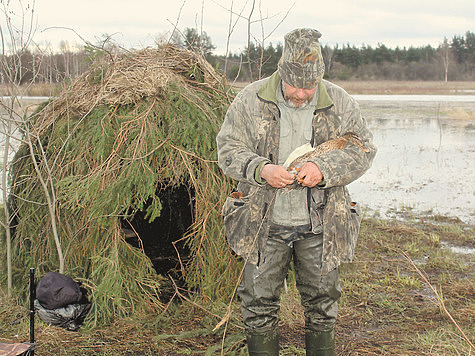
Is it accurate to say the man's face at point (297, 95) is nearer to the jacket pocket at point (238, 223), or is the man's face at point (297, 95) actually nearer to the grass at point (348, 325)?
the jacket pocket at point (238, 223)

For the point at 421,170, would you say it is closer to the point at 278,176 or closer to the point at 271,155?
the point at 271,155

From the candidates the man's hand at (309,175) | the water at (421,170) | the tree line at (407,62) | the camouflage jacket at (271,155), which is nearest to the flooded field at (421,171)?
the water at (421,170)

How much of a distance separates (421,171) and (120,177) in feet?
30.0

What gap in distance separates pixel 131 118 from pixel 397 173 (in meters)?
8.47

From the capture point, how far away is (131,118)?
13.8ft

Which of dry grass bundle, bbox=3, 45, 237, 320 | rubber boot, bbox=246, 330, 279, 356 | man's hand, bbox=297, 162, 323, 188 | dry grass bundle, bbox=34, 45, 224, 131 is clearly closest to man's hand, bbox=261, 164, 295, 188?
man's hand, bbox=297, 162, 323, 188

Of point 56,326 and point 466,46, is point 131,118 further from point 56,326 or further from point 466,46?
point 466,46

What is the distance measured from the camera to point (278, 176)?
2564mm

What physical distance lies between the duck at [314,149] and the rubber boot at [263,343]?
0.93m

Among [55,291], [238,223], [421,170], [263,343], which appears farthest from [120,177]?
[421,170]

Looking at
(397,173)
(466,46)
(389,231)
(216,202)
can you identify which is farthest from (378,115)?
(466,46)

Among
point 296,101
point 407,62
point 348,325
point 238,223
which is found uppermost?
point 407,62

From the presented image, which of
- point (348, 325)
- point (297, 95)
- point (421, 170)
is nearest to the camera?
point (297, 95)

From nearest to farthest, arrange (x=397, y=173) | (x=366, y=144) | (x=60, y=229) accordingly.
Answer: (x=366, y=144), (x=60, y=229), (x=397, y=173)
